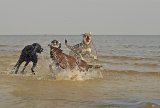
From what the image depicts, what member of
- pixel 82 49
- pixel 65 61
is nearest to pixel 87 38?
pixel 82 49

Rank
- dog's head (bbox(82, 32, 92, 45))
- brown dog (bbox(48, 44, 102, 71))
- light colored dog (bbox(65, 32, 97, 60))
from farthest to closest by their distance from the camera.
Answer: light colored dog (bbox(65, 32, 97, 60)) < dog's head (bbox(82, 32, 92, 45)) < brown dog (bbox(48, 44, 102, 71))

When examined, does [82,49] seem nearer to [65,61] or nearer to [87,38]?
[87,38]

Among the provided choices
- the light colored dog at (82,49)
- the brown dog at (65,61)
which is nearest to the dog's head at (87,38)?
the light colored dog at (82,49)

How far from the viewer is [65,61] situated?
14625 mm

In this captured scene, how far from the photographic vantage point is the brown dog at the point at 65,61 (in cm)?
1447

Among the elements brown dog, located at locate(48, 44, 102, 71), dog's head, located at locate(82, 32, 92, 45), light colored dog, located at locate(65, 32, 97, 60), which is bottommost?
brown dog, located at locate(48, 44, 102, 71)

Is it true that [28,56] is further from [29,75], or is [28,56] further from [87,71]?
[87,71]

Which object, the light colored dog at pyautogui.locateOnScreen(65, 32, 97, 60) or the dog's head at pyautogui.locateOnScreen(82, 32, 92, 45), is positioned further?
the light colored dog at pyautogui.locateOnScreen(65, 32, 97, 60)

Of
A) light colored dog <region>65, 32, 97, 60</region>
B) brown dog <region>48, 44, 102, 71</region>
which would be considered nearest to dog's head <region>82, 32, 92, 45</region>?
light colored dog <region>65, 32, 97, 60</region>

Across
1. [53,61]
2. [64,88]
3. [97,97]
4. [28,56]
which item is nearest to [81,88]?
[64,88]

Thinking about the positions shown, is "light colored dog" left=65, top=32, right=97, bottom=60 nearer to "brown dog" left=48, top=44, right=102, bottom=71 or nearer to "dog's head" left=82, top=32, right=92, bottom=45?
"dog's head" left=82, top=32, right=92, bottom=45

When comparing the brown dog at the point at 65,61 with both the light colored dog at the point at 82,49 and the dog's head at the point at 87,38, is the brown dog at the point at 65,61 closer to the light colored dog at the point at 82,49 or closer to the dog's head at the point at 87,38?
the light colored dog at the point at 82,49

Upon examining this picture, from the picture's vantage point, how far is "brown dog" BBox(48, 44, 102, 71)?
14469 mm

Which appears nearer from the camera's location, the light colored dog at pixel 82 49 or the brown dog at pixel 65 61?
the brown dog at pixel 65 61
